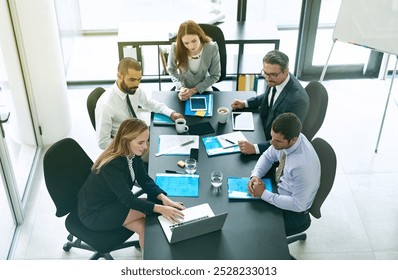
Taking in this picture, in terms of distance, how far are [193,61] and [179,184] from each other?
4.88 feet

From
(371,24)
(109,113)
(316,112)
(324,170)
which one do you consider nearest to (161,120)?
(109,113)

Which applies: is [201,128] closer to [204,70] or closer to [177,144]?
[177,144]

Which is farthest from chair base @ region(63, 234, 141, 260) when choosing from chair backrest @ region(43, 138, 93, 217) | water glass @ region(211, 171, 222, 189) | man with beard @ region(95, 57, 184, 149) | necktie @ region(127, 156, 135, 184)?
water glass @ region(211, 171, 222, 189)

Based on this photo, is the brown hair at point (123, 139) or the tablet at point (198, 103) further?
the tablet at point (198, 103)

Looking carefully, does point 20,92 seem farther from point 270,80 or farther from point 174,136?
point 270,80

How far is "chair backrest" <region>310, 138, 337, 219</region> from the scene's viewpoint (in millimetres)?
3078

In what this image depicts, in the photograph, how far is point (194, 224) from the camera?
104 inches

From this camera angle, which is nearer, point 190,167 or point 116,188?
point 116,188

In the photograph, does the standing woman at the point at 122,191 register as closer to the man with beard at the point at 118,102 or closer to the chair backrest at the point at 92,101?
the man with beard at the point at 118,102

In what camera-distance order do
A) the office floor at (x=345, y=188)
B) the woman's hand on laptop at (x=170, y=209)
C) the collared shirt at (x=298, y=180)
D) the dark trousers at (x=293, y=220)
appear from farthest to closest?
1. the office floor at (x=345, y=188)
2. the dark trousers at (x=293, y=220)
3. the collared shirt at (x=298, y=180)
4. the woman's hand on laptop at (x=170, y=209)

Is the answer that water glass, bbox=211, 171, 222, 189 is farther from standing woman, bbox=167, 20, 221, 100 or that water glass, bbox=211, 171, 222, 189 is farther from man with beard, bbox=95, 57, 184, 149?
standing woman, bbox=167, 20, 221, 100

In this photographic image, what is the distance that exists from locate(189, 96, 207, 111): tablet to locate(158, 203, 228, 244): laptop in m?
1.14

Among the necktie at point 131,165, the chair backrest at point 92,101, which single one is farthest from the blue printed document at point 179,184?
the chair backrest at point 92,101

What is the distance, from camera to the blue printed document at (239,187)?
9.99ft
